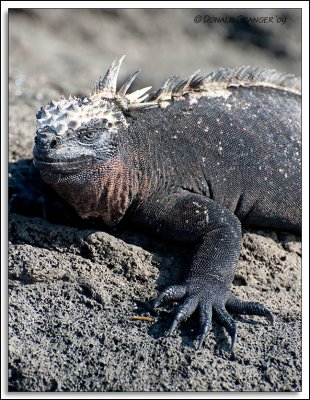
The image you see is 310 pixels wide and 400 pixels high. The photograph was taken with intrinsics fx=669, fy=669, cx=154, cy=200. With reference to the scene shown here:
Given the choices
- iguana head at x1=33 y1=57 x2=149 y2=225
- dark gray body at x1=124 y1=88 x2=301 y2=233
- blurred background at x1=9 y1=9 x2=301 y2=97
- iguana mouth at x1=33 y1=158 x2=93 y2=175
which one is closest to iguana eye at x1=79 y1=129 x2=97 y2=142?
iguana head at x1=33 y1=57 x2=149 y2=225

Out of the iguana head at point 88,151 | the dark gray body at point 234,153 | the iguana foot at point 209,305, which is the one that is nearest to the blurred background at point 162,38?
the dark gray body at point 234,153

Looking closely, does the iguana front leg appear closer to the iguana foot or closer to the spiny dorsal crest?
the iguana foot

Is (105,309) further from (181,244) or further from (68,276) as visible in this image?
(181,244)

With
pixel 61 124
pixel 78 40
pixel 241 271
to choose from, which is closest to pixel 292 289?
pixel 241 271

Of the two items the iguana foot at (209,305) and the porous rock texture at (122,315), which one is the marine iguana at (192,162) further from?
the porous rock texture at (122,315)

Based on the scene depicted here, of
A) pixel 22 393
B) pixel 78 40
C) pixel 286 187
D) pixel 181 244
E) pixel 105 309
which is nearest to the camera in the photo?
pixel 22 393

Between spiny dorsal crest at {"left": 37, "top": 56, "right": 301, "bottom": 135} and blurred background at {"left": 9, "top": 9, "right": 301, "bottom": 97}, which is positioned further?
blurred background at {"left": 9, "top": 9, "right": 301, "bottom": 97}

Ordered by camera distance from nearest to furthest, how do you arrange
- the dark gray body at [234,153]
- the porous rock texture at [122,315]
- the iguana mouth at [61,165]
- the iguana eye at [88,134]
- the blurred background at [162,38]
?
the porous rock texture at [122,315] → the iguana mouth at [61,165] → the iguana eye at [88,134] → the dark gray body at [234,153] → the blurred background at [162,38]
